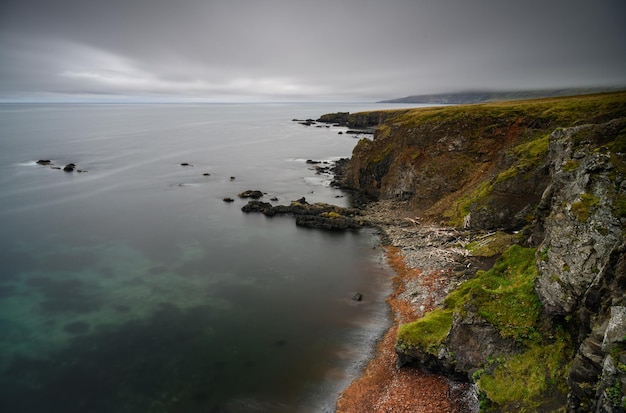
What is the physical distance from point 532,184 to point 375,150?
35126 millimetres

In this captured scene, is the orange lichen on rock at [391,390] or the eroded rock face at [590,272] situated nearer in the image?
the eroded rock face at [590,272]

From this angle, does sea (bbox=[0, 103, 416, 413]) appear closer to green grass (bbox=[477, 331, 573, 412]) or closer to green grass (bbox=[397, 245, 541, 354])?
green grass (bbox=[397, 245, 541, 354])

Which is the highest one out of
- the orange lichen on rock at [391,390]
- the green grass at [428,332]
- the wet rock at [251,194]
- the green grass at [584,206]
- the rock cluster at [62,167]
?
the green grass at [584,206]

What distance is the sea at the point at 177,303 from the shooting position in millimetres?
27578

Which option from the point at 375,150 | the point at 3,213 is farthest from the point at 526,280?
the point at 3,213

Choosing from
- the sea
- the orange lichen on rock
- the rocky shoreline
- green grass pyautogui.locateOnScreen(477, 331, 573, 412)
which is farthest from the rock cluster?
green grass pyautogui.locateOnScreen(477, 331, 573, 412)

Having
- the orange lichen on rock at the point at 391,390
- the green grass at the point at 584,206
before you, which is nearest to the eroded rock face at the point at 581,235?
the green grass at the point at 584,206

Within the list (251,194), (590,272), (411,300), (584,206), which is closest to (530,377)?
(590,272)

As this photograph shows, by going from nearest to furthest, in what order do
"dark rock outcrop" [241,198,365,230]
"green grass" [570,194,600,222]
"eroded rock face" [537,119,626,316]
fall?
"eroded rock face" [537,119,626,316] < "green grass" [570,194,600,222] < "dark rock outcrop" [241,198,365,230]

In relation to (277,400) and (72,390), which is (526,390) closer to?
(277,400)

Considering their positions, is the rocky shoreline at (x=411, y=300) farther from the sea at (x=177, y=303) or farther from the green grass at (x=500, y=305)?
the green grass at (x=500, y=305)

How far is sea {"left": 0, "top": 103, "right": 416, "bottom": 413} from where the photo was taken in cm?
2758

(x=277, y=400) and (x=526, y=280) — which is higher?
(x=526, y=280)

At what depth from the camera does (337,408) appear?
82.1 ft
